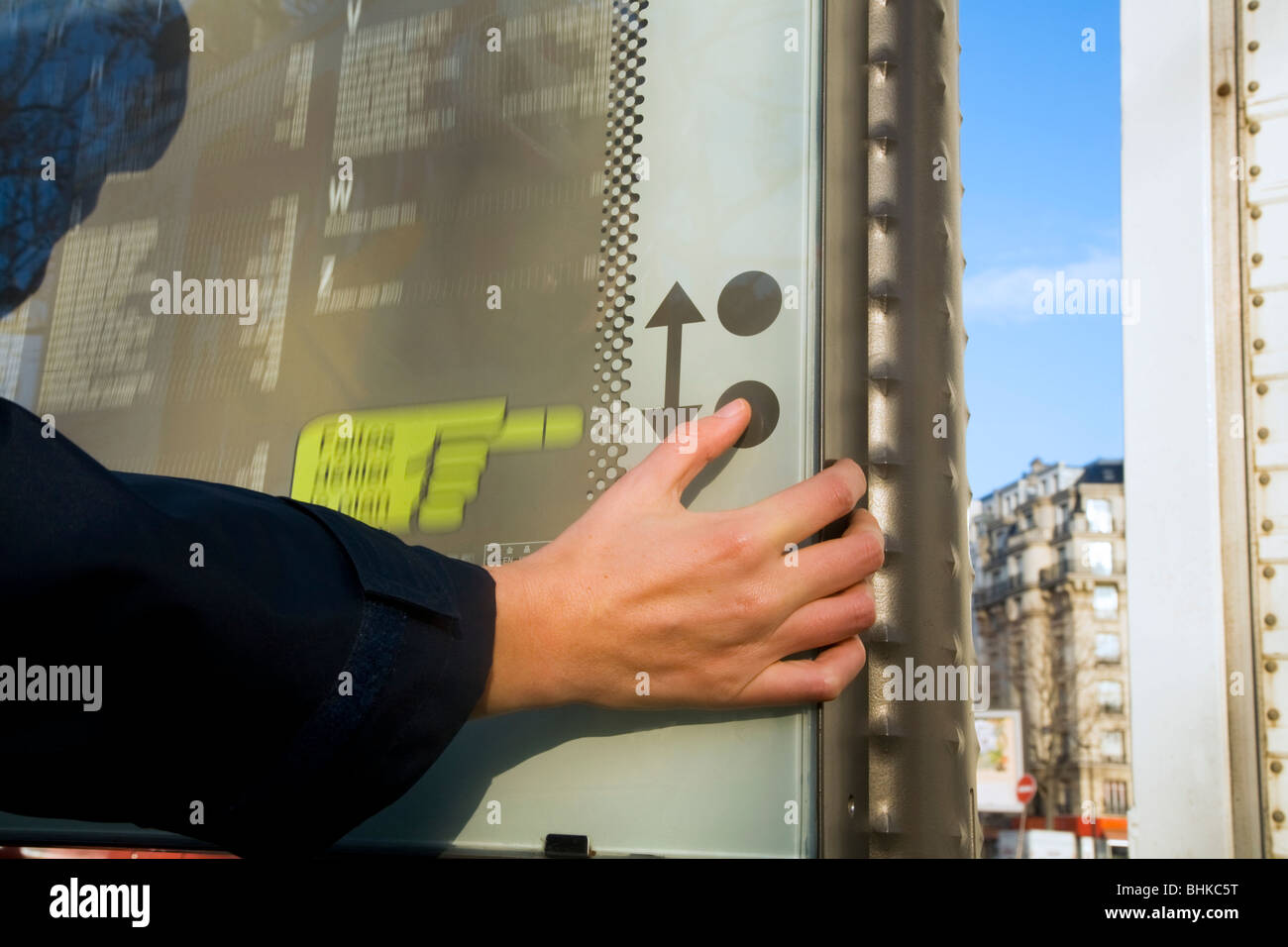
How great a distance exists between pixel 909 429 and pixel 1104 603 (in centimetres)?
1272

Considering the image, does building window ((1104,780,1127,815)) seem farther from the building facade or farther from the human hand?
the human hand

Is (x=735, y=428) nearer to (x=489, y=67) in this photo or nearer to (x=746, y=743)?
(x=746, y=743)

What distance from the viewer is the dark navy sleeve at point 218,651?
55 cm

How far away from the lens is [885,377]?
84 centimetres

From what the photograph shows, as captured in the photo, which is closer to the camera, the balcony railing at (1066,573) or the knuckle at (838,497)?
the knuckle at (838,497)

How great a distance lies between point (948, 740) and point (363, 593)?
50 cm

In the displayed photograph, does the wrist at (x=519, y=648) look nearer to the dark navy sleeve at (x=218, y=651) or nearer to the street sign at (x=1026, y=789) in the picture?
the dark navy sleeve at (x=218, y=651)

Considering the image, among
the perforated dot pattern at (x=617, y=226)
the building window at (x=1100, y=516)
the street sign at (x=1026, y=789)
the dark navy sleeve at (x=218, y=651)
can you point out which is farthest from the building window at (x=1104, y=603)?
the dark navy sleeve at (x=218, y=651)

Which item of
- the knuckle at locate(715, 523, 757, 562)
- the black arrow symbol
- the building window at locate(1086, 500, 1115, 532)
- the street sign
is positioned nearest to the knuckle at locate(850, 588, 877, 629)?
the knuckle at locate(715, 523, 757, 562)

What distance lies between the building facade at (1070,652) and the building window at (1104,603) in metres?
0.01

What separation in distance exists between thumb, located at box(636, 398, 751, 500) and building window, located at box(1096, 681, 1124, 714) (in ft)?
43.5

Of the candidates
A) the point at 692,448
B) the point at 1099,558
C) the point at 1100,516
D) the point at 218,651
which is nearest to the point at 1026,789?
the point at 1099,558

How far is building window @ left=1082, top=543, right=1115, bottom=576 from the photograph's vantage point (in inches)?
420
